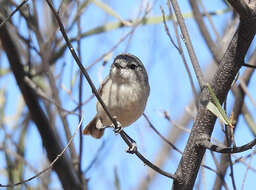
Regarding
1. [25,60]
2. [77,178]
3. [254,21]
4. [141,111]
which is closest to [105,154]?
[77,178]

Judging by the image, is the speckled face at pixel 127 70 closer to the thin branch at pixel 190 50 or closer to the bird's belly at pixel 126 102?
the bird's belly at pixel 126 102

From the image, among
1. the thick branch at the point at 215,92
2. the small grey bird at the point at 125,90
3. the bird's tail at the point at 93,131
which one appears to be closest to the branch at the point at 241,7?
the thick branch at the point at 215,92

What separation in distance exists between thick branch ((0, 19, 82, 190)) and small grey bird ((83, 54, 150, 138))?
35 cm

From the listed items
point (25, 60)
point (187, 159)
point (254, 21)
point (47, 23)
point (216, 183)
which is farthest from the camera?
point (47, 23)

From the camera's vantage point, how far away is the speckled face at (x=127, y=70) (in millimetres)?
2971

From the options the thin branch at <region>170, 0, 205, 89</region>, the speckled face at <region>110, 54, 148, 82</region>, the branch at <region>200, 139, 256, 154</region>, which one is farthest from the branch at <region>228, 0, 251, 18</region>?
the speckled face at <region>110, 54, 148, 82</region>

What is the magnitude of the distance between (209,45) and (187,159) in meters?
1.18

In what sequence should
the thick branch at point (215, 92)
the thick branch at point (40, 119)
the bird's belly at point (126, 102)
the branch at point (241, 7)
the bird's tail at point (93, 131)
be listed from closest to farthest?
1. the branch at point (241, 7)
2. the thick branch at point (215, 92)
3. the bird's belly at point (126, 102)
4. the thick branch at point (40, 119)
5. the bird's tail at point (93, 131)

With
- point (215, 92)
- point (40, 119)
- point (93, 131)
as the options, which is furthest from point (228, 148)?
point (93, 131)

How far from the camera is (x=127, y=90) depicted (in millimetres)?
2857

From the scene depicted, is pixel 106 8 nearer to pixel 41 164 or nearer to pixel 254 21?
pixel 41 164

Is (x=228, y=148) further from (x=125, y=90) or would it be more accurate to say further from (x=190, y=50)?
(x=125, y=90)

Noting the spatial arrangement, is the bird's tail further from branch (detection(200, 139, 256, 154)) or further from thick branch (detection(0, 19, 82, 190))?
branch (detection(200, 139, 256, 154))

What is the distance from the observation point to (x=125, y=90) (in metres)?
2.86
